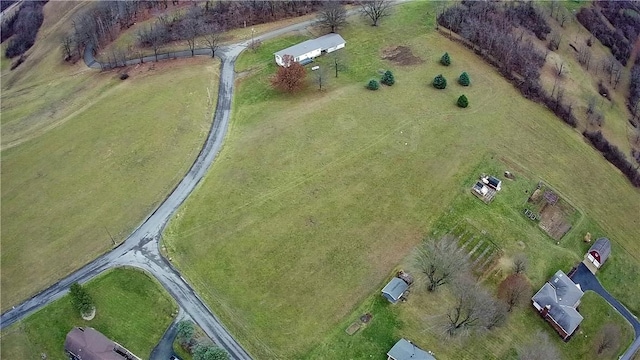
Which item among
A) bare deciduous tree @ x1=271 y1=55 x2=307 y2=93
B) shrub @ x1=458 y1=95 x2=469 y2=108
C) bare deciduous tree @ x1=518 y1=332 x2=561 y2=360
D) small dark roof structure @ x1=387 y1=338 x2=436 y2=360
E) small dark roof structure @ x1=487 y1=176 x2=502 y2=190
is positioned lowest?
bare deciduous tree @ x1=518 y1=332 x2=561 y2=360

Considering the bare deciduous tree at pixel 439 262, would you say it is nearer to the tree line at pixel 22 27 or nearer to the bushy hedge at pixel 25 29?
the tree line at pixel 22 27

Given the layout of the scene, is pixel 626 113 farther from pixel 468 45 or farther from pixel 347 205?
pixel 347 205

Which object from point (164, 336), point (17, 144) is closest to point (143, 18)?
point (17, 144)

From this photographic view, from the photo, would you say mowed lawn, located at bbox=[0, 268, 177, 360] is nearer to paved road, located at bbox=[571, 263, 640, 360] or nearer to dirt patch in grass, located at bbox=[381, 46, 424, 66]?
paved road, located at bbox=[571, 263, 640, 360]

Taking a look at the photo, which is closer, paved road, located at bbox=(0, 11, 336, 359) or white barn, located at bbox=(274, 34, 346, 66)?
paved road, located at bbox=(0, 11, 336, 359)

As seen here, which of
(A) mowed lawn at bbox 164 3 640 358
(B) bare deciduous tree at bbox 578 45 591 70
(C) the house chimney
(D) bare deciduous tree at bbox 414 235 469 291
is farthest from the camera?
(B) bare deciduous tree at bbox 578 45 591 70

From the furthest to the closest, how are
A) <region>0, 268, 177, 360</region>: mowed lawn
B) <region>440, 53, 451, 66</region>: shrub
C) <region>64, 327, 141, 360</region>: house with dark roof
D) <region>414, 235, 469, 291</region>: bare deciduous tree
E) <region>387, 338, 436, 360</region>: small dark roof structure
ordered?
<region>440, 53, 451, 66</region>: shrub < <region>414, 235, 469, 291</region>: bare deciduous tree < <region>0, 268, 177, 360</region>: mowed lawn < <region>387, 338, 436, 360</region>: small dark roof structure < <region>64, 327, 141, 360</region>: house with dark roof

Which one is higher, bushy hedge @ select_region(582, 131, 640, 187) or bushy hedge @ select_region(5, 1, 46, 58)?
bushy hedge @ select_region(5, 1, 46, 58)

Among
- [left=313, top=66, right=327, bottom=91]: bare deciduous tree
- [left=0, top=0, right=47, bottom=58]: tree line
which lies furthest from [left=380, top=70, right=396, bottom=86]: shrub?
[left=0, top=0, right=47, bottom=58]: tree line

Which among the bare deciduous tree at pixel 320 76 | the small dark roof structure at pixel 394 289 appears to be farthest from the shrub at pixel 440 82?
the small dark roof structure at pixel 394 289
